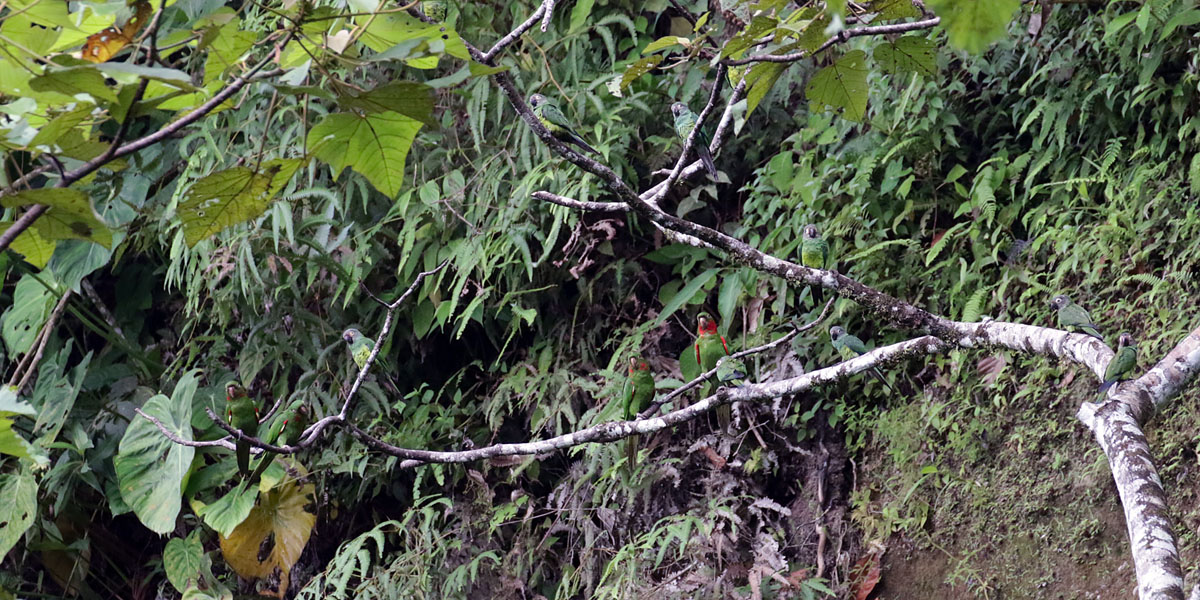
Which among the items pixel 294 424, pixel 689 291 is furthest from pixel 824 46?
pixel 294 424

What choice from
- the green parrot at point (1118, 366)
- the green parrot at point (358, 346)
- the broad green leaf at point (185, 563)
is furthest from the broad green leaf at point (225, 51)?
the broad green leaf at point (185, 563)

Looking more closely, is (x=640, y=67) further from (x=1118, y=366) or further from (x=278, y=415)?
(x=278, y=415)

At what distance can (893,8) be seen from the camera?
5.34 feet

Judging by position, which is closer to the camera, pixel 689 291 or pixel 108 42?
pixel 108 42

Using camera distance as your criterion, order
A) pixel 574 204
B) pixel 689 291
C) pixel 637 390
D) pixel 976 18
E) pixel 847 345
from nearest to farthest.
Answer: pixel 976 18, pixel 574 204, pixel 847 345, pixel 637 390, pixel 689 291

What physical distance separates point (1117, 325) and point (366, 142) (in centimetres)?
268

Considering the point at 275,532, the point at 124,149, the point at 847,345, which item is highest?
the point at 124,149

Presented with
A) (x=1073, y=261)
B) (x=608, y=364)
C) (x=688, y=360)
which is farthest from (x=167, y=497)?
(x=1073, y=261)

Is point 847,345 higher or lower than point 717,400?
lower

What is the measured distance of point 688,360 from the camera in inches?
140

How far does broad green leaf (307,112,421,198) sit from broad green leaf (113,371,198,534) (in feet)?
9.04

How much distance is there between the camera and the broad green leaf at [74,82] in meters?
0.96

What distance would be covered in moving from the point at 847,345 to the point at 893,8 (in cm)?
159

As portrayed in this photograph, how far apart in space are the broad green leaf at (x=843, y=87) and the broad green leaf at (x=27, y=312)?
360cm
